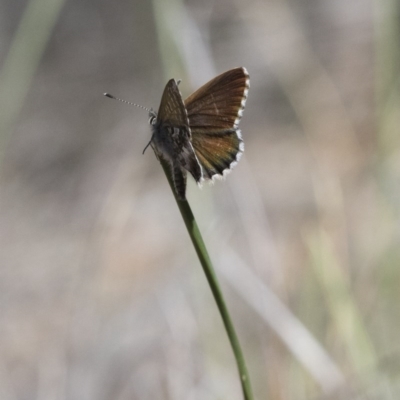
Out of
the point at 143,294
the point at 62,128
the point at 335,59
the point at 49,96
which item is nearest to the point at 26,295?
the point at 143,294

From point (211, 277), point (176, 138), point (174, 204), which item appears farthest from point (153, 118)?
point (174, 204)

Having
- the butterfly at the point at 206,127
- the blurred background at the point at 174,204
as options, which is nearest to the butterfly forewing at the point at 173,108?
the butterfly at the point at 206,127

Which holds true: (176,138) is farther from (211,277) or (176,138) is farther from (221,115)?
(211,277)

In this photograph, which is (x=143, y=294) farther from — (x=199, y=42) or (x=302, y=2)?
(x=302, y=2)

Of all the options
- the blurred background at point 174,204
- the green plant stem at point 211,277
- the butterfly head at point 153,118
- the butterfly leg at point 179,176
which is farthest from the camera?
the blurred background at point 174,204

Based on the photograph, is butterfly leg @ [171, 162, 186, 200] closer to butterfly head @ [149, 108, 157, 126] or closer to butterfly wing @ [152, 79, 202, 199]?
butterfly wing @ [152, 79, 202, 199]

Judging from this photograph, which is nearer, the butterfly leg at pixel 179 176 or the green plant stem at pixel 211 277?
the green plant stem at pixel 211 277

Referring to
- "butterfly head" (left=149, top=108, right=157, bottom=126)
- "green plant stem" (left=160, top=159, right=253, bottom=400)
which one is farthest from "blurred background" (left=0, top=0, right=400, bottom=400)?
"green plant stem" (left=160, top=159, right=253, bottom=400)

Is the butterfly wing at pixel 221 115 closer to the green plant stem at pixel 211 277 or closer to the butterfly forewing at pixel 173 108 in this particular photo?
the butterfly forewing at pixel 173 108
